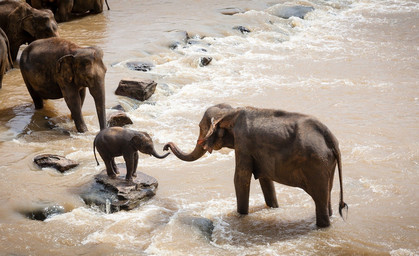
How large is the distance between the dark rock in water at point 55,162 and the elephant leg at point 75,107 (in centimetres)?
159

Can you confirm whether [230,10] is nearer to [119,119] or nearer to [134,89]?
[134,89]

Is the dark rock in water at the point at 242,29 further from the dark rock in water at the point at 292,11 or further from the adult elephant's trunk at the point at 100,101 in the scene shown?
the adult elephant's trunk at the point at 100,101

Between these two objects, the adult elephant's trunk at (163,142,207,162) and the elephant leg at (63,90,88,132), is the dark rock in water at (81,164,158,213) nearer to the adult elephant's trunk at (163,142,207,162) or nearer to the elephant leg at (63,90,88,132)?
the adult elephant's trunk at (163,142,207,162)

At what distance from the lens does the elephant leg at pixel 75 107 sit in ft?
32.0

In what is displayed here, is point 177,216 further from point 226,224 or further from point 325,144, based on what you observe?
point 325,144

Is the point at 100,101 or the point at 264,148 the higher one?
the point at 264,148

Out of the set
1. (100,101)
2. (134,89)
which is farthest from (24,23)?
(100,101)

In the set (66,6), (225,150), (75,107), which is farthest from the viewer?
(66,6)

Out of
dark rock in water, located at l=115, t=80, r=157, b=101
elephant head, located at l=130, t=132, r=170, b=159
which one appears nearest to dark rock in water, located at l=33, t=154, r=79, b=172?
elephant head, located at l=130, t=132, r=170, b=159

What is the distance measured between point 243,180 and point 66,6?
1351cm

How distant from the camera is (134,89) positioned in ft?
38.9

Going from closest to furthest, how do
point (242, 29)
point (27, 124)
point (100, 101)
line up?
point (100, 101) → point (27, 124) → point (242, 29)

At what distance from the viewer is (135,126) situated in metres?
10.5

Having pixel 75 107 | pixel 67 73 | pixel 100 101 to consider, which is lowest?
pixel 75 107
